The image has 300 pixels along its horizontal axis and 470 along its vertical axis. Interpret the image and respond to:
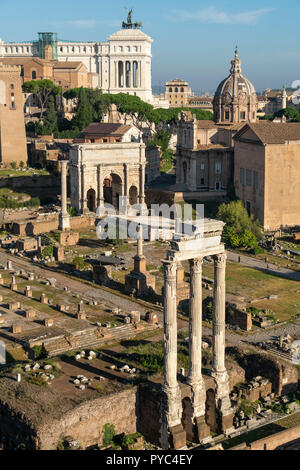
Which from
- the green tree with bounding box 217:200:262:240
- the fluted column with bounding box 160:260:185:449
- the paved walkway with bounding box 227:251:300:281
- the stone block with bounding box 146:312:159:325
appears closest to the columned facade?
the green tree with bounding box 217:200:262:240

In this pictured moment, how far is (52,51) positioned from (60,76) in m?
27.7

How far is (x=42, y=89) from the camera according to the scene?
110750mm

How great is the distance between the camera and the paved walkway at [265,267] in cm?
5256

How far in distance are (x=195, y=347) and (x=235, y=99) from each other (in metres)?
59.5

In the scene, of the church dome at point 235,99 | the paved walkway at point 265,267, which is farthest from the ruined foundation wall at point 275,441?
the church dome at point 235,99

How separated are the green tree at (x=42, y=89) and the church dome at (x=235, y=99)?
3460 centimetres

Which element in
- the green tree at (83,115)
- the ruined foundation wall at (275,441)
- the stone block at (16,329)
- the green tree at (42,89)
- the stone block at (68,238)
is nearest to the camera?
the ruined foundation wall at (275,441)

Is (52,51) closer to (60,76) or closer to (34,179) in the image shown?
(60,76)

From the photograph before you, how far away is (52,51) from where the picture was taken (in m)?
147

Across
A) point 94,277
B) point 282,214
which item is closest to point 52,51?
point 282,214

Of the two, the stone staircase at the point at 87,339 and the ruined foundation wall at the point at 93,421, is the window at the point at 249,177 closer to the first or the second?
the stone staircase at the point at 87,339

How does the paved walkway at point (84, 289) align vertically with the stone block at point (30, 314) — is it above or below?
below

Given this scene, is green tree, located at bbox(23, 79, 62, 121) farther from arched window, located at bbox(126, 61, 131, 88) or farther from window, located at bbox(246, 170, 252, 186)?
window, located at bbox(246, 170, 252, 186)

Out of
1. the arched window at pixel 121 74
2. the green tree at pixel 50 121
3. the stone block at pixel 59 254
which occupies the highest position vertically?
the arched window at pixel 121 74
